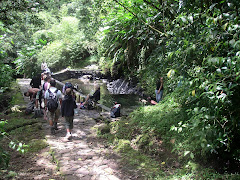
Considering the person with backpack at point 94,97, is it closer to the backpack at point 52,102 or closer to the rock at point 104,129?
the rock at point 104,129

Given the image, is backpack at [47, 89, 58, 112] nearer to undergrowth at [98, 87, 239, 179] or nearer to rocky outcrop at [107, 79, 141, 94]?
undergrowth at [98, 87, 239, 179]

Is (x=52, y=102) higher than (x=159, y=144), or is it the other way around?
(x=52, y=102)

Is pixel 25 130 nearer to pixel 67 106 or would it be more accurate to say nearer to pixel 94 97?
pixel 67 106

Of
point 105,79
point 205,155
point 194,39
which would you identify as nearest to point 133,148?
point 205,155

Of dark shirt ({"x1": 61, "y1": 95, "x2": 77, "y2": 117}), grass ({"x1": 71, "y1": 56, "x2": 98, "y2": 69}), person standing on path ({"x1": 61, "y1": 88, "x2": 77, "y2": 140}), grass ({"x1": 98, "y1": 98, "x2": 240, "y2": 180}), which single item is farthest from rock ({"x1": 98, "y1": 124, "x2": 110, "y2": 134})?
grass ({"x1": 71, "y1": 56, "x2": 98, "y2": 69})

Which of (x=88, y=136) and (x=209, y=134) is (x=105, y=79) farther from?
(x=209, y=134)

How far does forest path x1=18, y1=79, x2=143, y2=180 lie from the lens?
4.23 metres

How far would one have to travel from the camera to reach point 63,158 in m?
4.86

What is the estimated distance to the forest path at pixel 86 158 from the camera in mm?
4227

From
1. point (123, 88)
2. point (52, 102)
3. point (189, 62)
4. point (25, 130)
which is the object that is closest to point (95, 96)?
point (52, 102)

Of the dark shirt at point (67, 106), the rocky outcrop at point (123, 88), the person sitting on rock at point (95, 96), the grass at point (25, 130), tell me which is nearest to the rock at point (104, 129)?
the dark shirt at point (67, 106)

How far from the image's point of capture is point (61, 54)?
25.1 metres

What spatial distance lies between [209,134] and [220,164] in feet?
4.79

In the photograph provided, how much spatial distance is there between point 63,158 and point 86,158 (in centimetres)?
51
